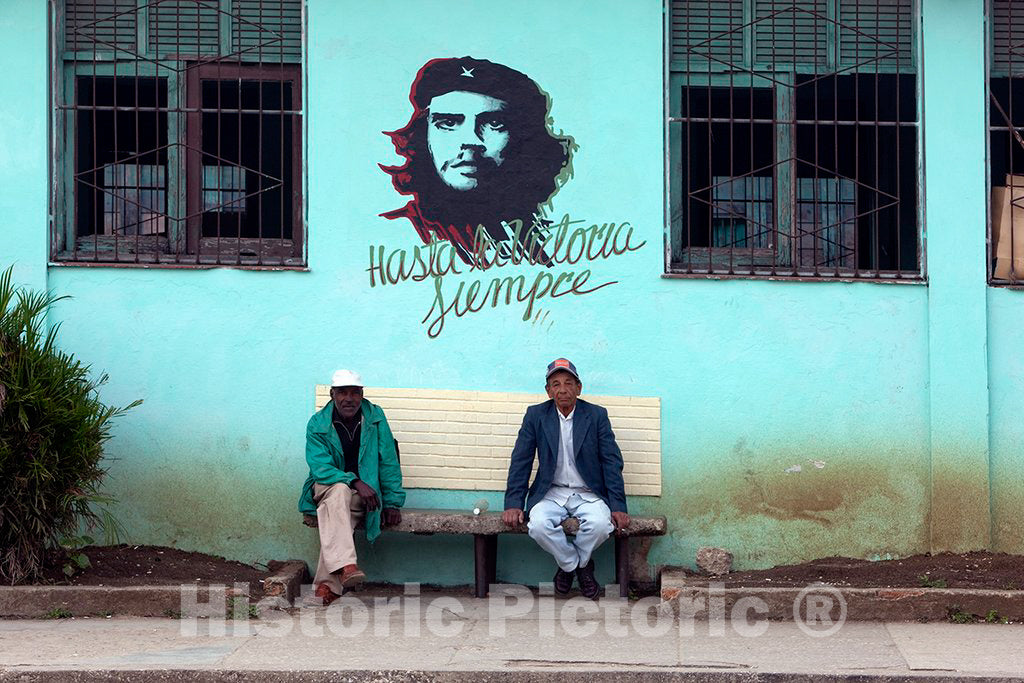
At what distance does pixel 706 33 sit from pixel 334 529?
11.7 feet

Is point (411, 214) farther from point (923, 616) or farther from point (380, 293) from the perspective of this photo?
point (923, 616)

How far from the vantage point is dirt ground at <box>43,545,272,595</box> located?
7.34 meters

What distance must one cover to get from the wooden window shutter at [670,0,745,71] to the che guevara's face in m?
1.10

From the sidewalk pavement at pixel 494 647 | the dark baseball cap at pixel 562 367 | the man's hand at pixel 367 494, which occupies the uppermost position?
the dark baseball cap at pixel 562 367

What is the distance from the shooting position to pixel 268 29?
802cm

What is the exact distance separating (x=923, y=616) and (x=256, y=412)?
150 inches

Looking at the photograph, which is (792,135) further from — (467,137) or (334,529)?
(334,529)

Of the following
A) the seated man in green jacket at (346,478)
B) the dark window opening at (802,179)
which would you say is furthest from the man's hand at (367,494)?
the dark window opening at (802,179)

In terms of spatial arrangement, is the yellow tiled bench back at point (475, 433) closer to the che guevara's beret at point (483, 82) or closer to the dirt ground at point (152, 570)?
the dirt ground at point (152, 570)

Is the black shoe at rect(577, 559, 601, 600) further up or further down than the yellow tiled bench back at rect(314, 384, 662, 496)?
further down

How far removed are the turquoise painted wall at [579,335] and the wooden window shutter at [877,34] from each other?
7.9 inches

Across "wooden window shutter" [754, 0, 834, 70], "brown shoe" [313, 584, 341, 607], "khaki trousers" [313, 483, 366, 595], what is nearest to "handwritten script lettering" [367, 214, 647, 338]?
"khaki trousers" [313, 483, 366, 595]

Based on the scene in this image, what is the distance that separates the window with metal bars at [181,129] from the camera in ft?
26.3

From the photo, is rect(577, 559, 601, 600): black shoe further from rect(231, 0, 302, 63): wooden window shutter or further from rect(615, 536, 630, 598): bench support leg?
rect(231, 0, 302, 63): wooden window shutter
